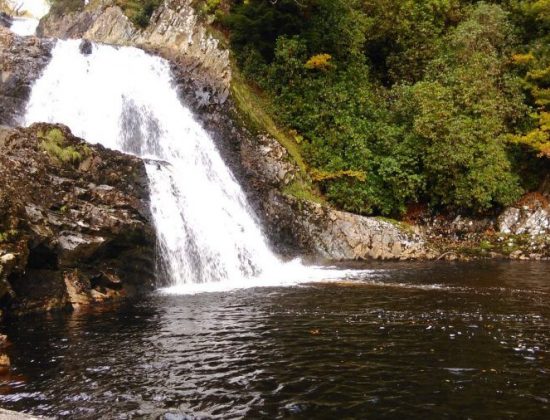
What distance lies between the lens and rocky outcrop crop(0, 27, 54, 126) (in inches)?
768

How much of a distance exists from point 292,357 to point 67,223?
7.88 metres

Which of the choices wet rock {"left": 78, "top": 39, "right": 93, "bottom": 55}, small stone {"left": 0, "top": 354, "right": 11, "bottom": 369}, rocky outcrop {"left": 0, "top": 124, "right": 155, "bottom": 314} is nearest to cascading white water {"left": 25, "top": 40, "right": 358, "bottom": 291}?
wet rock {"left": 78, "top": 39, "right": 93, "bottom": 55}

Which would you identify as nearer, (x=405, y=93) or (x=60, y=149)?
(x=60, y=149)

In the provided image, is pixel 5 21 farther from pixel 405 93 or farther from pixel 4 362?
pixel 4 362

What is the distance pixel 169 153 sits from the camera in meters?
19.7

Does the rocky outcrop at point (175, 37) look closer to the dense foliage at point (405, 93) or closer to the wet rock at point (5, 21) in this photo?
the dense foliage at point (405, 93)

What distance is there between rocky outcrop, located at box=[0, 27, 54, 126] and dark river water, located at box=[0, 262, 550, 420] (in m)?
11.5

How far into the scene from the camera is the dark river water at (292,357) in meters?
6.03

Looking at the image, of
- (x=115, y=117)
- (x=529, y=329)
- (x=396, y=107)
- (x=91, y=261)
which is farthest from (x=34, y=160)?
(x=396, y=107)

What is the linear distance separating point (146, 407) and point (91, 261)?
26.5 feet

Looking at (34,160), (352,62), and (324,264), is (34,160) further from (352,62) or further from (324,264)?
(352,62)

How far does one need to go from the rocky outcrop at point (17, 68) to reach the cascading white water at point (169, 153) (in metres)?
0.37

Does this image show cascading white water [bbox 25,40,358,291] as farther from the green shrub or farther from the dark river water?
the dark river water

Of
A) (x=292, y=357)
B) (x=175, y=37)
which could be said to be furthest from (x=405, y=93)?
(x=292, y=357)
